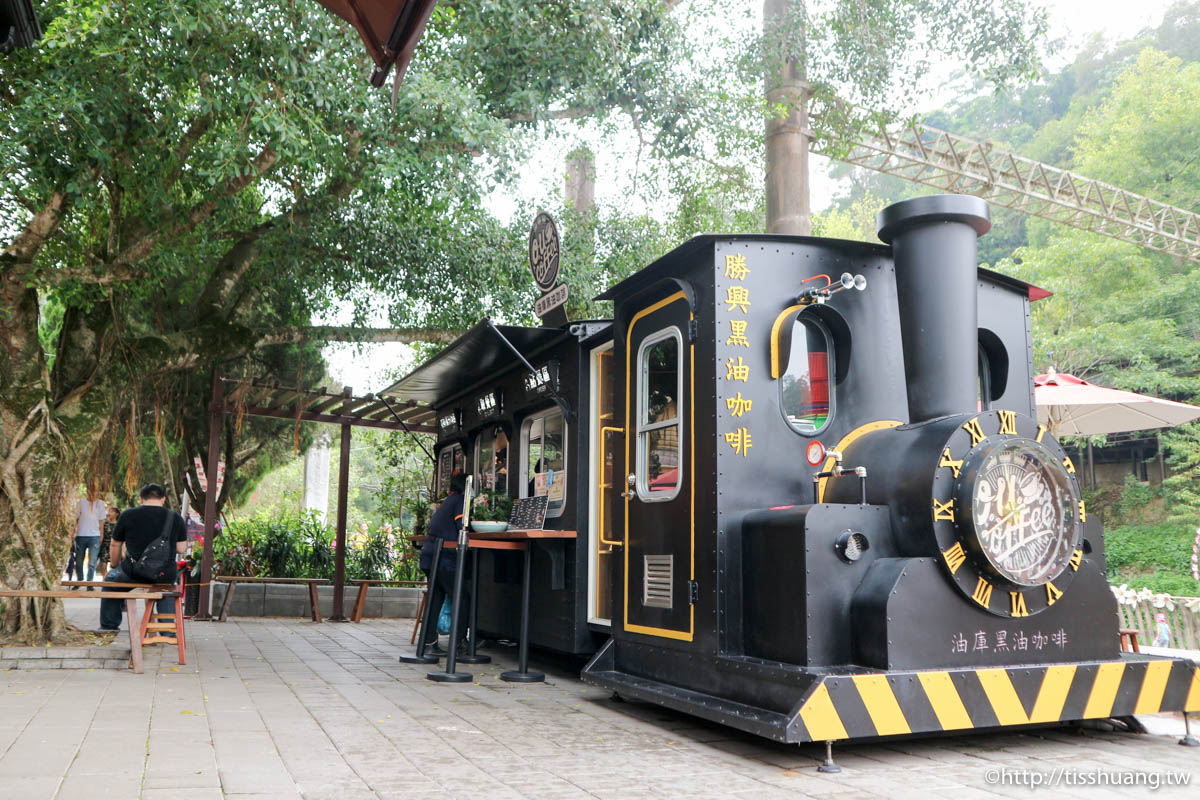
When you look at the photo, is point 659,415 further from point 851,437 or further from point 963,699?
point 963,699

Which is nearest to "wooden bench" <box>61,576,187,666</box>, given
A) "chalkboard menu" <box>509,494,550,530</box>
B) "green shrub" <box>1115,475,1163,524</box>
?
"chalkboard menu" <box>509,494,550,530</box>

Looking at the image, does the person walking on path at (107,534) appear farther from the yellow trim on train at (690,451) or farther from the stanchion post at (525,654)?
the yellow trim on train at (690,451)

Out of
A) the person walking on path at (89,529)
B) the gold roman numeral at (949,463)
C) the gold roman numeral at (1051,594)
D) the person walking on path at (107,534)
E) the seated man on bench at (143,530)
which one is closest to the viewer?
the gold roman numeral at (949,463)

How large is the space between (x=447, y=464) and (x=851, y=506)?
7.63m

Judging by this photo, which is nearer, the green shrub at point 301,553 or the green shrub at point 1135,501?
the green shrub at point 301,553

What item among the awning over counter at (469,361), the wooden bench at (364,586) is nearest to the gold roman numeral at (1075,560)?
the awning over counter at (469,361)

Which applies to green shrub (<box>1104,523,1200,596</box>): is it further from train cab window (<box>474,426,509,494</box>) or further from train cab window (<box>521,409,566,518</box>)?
train cab window (<box>521,409,566,518</box>)

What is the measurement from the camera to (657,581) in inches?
239

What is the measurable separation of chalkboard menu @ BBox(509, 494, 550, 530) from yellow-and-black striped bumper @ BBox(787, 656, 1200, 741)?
4.07 metres

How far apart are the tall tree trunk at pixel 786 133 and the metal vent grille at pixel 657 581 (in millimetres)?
9887

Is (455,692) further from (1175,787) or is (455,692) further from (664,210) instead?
(664,210)

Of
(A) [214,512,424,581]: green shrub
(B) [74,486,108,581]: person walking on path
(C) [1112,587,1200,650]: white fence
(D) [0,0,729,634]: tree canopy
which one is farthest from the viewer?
(A) [214,512,424,581]: green shrub

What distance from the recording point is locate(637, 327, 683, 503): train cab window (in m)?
6.05

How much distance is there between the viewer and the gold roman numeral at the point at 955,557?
4809 millimetres
